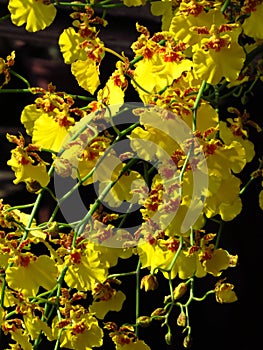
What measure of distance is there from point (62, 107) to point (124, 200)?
0.13m

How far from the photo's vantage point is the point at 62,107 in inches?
31.5

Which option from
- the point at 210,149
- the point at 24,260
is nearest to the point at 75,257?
the point at 24,260

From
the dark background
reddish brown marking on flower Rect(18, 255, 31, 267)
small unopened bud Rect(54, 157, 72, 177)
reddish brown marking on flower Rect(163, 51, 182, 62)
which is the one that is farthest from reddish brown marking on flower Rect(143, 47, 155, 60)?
the dark background

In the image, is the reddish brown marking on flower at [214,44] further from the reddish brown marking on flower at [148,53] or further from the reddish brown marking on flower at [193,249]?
the reddish brown marking on flower at [193,249]

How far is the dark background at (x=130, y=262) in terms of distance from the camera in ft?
4.90

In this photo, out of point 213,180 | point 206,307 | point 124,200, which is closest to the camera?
point 213,180

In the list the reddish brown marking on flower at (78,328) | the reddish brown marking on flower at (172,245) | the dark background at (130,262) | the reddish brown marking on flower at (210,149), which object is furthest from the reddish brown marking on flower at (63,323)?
the dark background at (130,262)

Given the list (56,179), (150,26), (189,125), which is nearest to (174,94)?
(189,125)

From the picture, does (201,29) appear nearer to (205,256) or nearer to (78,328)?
(205,256)

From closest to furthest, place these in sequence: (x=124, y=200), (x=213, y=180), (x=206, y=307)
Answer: (x=213, y=180)
(x=124, y=200)
(x=206, y=307)

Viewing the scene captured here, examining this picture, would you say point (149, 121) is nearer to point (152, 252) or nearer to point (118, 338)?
point (152, 252)

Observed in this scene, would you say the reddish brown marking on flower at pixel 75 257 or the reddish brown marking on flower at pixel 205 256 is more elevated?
the reddish brown marking on flower at pixel 205 256

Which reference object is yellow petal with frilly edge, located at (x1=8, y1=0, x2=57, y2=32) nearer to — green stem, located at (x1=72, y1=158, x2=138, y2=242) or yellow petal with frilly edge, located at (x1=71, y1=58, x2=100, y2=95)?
yellow petal with frilly edge, located at (x1=71, y1=58, x2=100, y2=95)

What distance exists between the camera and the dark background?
58.8 inches
